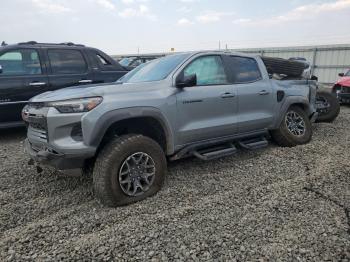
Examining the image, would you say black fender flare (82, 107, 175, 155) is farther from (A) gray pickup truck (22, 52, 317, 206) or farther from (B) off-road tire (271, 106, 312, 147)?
(B) off-road tire (271, 106, 312, 147)

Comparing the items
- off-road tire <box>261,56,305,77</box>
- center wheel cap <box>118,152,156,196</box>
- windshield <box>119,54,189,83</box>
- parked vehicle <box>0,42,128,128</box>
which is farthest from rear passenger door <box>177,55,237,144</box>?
parked vehicle <box>0,42,128,128</box>

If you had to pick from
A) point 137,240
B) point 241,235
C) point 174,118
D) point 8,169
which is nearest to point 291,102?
point 174,118

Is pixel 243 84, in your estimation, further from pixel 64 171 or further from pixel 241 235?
pixel 64 171

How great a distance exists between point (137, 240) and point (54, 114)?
1.56 metres

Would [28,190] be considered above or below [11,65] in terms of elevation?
below

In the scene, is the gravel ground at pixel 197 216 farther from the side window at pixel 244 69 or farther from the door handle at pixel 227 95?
the side window at pixel 244 69

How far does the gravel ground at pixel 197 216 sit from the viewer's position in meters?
2.77

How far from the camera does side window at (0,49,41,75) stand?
20.0 ft

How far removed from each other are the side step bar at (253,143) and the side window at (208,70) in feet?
3.30

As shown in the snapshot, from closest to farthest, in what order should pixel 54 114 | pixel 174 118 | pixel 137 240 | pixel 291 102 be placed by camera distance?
pixel 137 240
pixel 54 114
pixel 174 118
pixel 291 102

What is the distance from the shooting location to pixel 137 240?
2926mm

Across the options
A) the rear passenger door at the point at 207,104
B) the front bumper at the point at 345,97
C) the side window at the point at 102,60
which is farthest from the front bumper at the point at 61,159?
the front bumper at the point at 345,97

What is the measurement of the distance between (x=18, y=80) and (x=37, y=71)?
418 millimetres

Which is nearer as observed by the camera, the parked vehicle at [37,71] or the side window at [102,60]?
the parked vehicle at [37,71]
